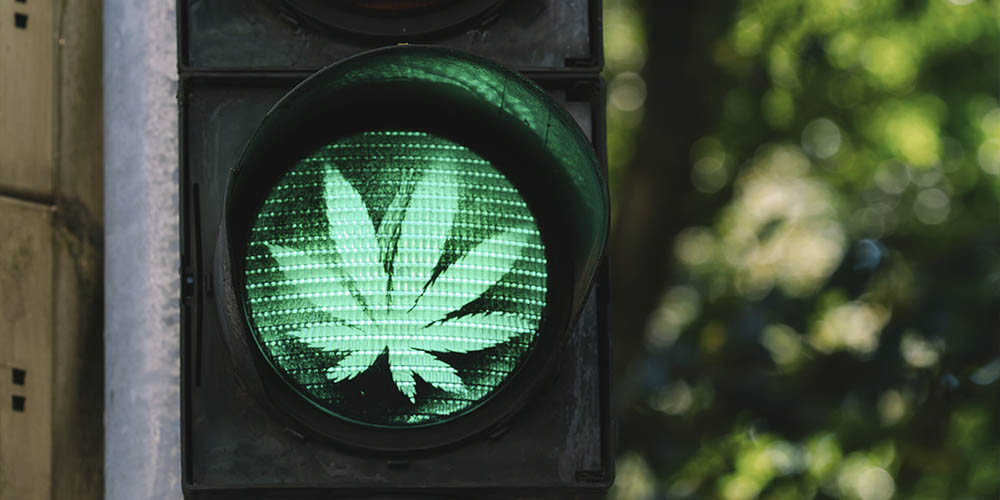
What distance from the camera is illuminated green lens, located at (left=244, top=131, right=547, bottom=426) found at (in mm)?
1926

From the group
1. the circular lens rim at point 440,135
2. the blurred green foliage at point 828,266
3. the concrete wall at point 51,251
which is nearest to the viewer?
the circular lens rim at point 440,135

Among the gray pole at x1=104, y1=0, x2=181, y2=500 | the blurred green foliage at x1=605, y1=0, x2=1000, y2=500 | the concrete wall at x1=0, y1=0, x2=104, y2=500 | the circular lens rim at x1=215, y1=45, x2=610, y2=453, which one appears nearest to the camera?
the circular lens rim at x1=215, y1=45, x2=610, y2=453

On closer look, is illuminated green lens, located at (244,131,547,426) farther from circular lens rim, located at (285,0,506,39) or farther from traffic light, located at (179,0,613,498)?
circular lens rim, located at (285,0,506,39)

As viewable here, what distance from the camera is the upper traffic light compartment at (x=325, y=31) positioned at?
2.01m

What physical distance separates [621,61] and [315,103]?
27.9ft

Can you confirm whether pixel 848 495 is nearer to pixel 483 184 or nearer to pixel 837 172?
pixel 837 172

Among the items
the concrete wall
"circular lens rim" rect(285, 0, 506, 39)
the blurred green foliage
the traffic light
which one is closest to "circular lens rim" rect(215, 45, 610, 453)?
the traffic light

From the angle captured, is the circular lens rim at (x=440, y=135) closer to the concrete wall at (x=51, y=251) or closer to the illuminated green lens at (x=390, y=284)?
Result: the illuminated green lens at (x=390, y=284)

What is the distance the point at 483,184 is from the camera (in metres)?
2.00

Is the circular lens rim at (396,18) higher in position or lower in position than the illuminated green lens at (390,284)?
higher

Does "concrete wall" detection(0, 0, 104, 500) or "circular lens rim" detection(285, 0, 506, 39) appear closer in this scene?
"circular lens rim" detection(285, 0, 506, 39)

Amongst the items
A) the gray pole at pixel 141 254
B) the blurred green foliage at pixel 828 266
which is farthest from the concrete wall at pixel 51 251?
the blurred green foliage at pixel 828 266

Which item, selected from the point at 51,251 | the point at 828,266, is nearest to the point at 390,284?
the point at 51,251

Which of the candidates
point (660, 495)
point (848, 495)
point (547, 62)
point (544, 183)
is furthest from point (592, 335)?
point (848, 495)
